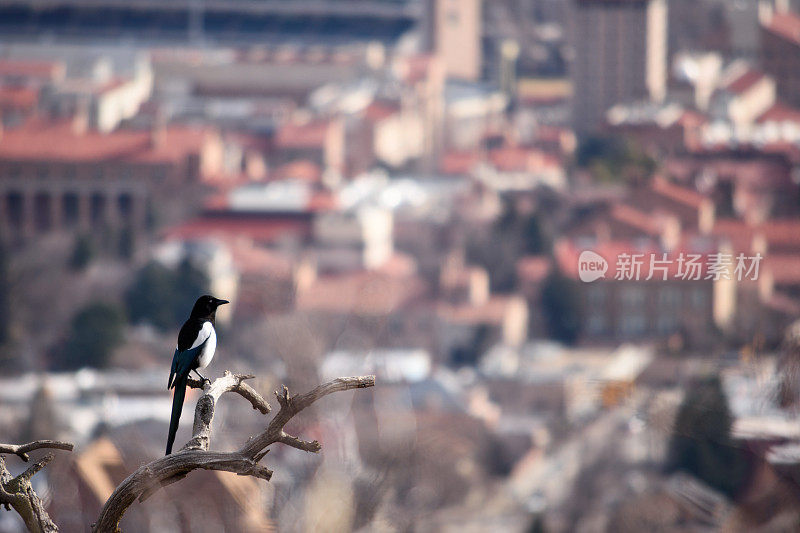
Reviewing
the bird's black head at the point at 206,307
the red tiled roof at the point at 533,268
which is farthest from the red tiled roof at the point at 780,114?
the bird's black head at the point at 206,307

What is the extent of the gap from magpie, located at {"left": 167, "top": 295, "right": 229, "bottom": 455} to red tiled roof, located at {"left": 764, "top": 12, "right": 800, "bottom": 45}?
25422mm

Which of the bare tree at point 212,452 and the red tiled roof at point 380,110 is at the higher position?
the bare tree at point 212,452

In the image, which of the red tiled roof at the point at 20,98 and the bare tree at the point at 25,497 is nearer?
the bare tree at the point at 25,497

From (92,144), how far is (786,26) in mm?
10631

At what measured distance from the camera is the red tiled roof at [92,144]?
797 inches

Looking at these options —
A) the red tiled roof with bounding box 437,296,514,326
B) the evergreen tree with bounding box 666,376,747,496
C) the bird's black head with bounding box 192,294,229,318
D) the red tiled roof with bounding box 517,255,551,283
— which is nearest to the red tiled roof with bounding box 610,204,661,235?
the red tiled roof with bounding box 517,255,551,283

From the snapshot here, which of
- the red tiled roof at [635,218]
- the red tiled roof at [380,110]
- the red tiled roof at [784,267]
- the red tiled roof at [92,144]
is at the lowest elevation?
the red tiled roof at [784,267]

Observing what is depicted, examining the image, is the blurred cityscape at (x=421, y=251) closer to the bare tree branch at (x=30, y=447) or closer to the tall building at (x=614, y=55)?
the tall building at (x=614, y=55)

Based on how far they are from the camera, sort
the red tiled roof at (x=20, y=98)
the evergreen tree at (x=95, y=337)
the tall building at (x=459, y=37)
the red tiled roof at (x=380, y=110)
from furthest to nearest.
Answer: the tall building at (x=459, y=37) → the red tiled roof at (x=20, y=98) → the red tiled roof at (x=380, y=110) → the evergreen tree at (x=95, y=337)

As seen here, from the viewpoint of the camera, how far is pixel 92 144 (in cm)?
2067

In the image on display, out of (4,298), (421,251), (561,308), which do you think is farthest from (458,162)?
(4,298)

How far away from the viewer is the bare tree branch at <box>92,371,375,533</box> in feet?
5.24

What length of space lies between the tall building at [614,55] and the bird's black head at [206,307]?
2345 centimetres

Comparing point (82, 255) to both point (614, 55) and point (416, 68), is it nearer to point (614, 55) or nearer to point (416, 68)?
point (416, 68)
